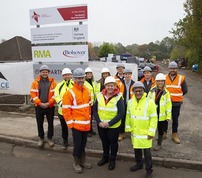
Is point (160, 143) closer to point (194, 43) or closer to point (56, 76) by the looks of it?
point (56, 76)

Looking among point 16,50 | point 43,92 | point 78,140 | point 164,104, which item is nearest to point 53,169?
point 78,140

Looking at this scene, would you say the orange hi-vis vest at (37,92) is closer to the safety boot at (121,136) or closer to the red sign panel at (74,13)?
the safety boot at (121,136)

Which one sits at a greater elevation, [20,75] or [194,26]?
[194,26]

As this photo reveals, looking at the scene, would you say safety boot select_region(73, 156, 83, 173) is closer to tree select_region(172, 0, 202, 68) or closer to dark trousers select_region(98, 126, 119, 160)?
dark trousers select_region(98, 126, 119, 160)

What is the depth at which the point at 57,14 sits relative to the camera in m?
8.68

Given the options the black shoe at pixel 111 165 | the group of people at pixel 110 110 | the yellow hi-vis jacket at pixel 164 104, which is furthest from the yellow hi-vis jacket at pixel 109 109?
the yellow hi-vis jacket at pixel 164 104

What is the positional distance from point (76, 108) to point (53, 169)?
1451 millimetres

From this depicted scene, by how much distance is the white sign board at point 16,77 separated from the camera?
934 cm

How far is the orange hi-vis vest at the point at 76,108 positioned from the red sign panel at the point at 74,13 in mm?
4189

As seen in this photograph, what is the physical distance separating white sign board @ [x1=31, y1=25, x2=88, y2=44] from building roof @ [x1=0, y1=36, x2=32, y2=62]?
2418 cm

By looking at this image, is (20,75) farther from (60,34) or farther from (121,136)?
(121,136)

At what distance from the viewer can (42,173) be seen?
16.3ft

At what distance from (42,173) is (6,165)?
94 centimetres

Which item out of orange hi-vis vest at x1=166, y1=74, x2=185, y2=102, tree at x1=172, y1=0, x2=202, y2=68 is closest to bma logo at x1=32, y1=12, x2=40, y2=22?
orange hi-vis vest at x1=166, y1=74, x2=185, y2=102
